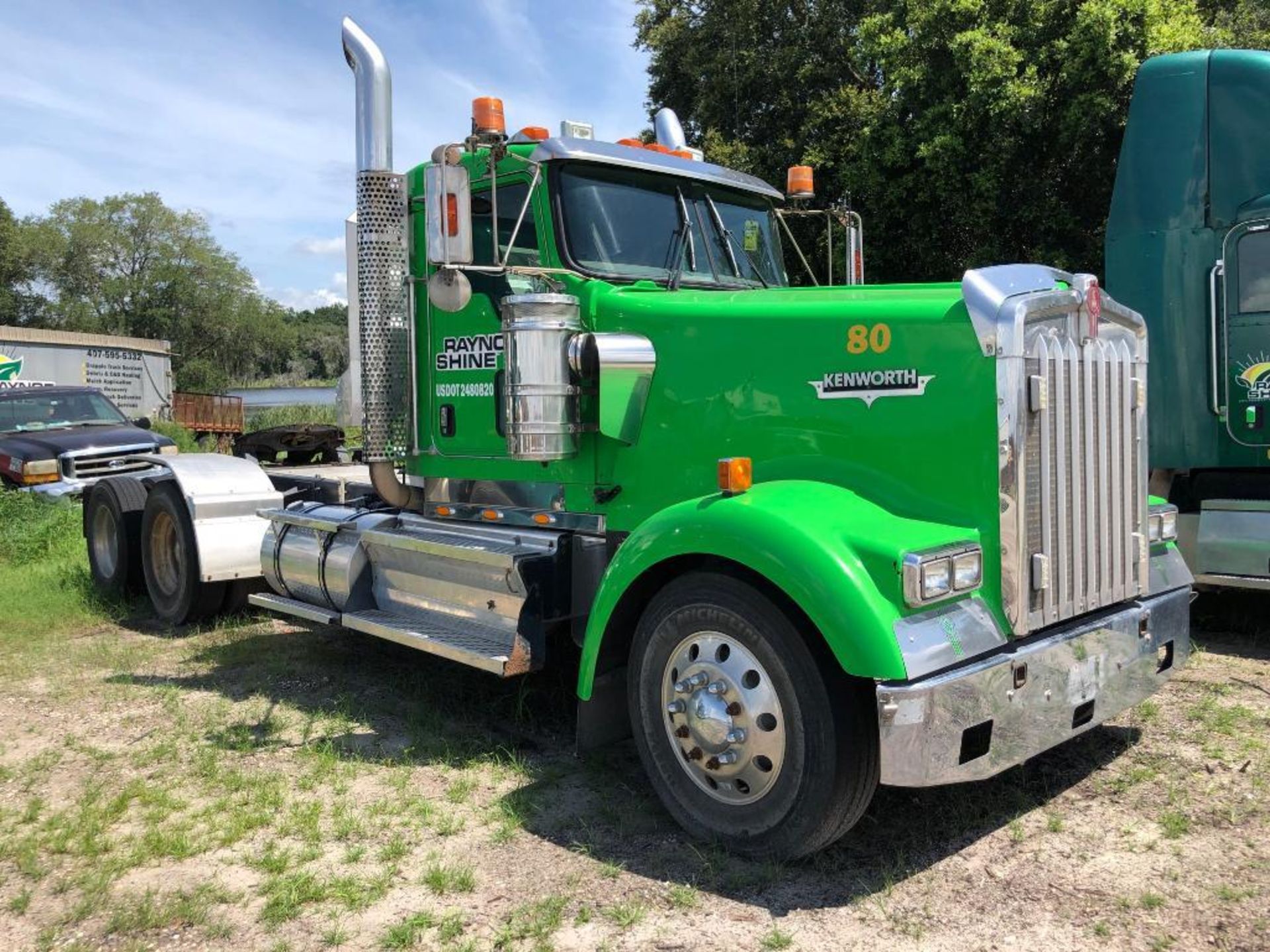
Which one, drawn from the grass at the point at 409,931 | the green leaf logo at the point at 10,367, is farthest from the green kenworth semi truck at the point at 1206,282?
the green leaf logo at the point at 10,367

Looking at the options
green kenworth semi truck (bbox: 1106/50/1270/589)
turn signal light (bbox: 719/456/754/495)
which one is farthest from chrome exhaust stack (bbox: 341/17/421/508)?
green kenworth semi truck (bbox: 1106/50/1270/589)

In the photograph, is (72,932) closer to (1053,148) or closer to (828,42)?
(1053,148)

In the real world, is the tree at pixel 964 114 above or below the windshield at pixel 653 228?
above

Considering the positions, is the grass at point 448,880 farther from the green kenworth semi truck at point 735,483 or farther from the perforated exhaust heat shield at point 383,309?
the perforated exhaust heat shield at point 383,309

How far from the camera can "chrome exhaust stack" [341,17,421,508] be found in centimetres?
543

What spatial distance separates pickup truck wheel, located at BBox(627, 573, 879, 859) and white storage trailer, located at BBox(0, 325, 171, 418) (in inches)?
920

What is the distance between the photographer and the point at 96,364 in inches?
1083

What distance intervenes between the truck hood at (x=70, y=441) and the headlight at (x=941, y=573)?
10.7 metres

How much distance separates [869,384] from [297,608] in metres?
3.81

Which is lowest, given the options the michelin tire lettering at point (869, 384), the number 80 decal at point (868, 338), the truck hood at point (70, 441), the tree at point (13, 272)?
the truck hood at point (70, 441)

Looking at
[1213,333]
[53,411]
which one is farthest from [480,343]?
[53,411]

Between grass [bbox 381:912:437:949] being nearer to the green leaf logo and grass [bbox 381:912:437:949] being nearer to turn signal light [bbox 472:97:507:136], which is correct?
turn signal light [bbox 472:97:507:136]

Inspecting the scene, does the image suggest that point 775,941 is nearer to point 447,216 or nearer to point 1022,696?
point 1022,696

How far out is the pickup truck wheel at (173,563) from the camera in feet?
24.7
